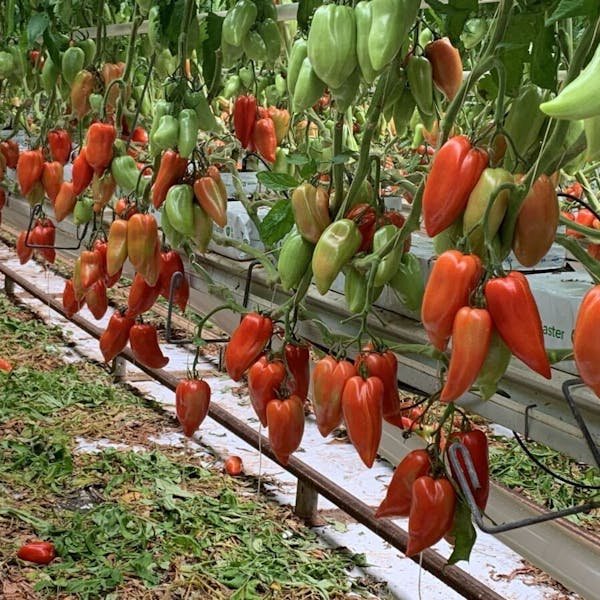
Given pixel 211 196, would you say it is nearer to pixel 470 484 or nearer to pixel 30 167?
pixel 470 484

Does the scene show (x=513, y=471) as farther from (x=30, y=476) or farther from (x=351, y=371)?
(x=351, y=371)

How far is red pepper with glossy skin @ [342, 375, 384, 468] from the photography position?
1320 millimetres

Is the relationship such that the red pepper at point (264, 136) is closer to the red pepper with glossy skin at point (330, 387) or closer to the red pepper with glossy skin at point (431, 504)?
the red pepper with glossy skin at point (330, 387)

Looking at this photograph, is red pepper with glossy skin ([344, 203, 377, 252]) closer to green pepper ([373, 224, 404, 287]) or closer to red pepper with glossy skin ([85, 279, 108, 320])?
green pepper ([373, 224, 404, 287])

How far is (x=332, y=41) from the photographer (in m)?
1.16

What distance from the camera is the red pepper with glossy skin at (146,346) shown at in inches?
94.0

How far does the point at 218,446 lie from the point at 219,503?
580mm

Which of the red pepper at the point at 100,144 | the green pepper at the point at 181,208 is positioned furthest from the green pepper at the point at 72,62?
the green pepper at the point at 181,208

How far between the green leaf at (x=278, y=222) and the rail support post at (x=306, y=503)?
1849mm

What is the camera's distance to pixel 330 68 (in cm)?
117

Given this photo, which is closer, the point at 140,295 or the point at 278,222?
the point at 278,222

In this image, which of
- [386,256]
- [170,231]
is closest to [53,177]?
[170,231]

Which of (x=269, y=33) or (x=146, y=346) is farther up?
(x=269, y=33)

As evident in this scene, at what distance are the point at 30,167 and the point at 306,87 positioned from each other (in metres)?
1.74
